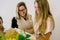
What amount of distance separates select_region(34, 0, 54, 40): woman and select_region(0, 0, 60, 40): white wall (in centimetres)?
17

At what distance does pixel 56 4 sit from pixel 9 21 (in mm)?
297

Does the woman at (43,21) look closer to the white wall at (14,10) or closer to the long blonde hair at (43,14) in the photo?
the long blonde hair at (43,14)

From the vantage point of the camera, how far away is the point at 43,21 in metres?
0.85

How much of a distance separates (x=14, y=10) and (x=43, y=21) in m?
0.28

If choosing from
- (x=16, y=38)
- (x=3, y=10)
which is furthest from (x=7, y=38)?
(x=3, y=10)

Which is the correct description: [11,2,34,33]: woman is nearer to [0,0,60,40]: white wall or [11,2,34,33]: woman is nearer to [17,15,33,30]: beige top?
[17,15,33,30]: beige top

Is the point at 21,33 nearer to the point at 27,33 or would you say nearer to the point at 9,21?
the point at 27,33

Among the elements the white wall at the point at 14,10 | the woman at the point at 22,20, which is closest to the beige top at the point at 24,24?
the woman at the point at 22,20

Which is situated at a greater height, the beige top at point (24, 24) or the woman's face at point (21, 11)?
the woman's face at point (21, 11)

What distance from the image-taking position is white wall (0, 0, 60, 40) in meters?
1.03

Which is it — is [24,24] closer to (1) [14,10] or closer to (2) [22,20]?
(2) [22,20]

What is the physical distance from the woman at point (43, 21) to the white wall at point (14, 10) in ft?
0.54

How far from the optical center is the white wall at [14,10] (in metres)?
1.03

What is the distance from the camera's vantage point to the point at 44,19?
851 millimetres
